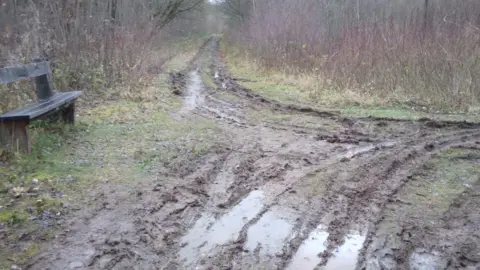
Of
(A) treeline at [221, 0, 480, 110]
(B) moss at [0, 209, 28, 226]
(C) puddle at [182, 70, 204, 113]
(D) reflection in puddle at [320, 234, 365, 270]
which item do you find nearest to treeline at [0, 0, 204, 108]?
(C) puddle at [182, 70, 204, 113]

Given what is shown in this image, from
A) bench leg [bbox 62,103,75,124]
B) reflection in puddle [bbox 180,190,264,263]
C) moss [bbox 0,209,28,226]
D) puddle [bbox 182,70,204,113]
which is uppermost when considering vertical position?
bench leg [bbox 62,103,75,124]

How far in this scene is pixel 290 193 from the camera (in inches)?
184

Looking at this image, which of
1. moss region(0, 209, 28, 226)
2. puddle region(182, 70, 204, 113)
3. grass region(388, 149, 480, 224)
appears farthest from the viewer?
puddle region(182, 70, 204, 113)

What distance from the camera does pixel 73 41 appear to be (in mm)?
9312

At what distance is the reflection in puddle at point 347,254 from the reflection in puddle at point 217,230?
0.87 m

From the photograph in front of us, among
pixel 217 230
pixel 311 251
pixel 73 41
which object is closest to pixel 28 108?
pixel 217 230

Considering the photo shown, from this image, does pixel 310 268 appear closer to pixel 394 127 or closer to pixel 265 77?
pixel 394 127

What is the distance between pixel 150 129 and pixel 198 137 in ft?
3.20

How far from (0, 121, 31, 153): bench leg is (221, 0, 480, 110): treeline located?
756 cm

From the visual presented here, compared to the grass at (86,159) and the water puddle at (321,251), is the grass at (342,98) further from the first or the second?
the water puddle at (321,251)

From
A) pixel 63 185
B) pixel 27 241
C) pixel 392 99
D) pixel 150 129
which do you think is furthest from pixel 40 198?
pixel 392 99

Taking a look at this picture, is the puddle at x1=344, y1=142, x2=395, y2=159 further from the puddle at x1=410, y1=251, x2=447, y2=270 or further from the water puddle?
the puddle at x1=410, y1=251, x2=447, y2=270

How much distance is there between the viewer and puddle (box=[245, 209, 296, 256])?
3.56m

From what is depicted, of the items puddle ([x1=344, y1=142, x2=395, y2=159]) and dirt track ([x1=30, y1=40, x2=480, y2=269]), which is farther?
puddle ([x1=344, y1=142, x2=395, y2=159])
